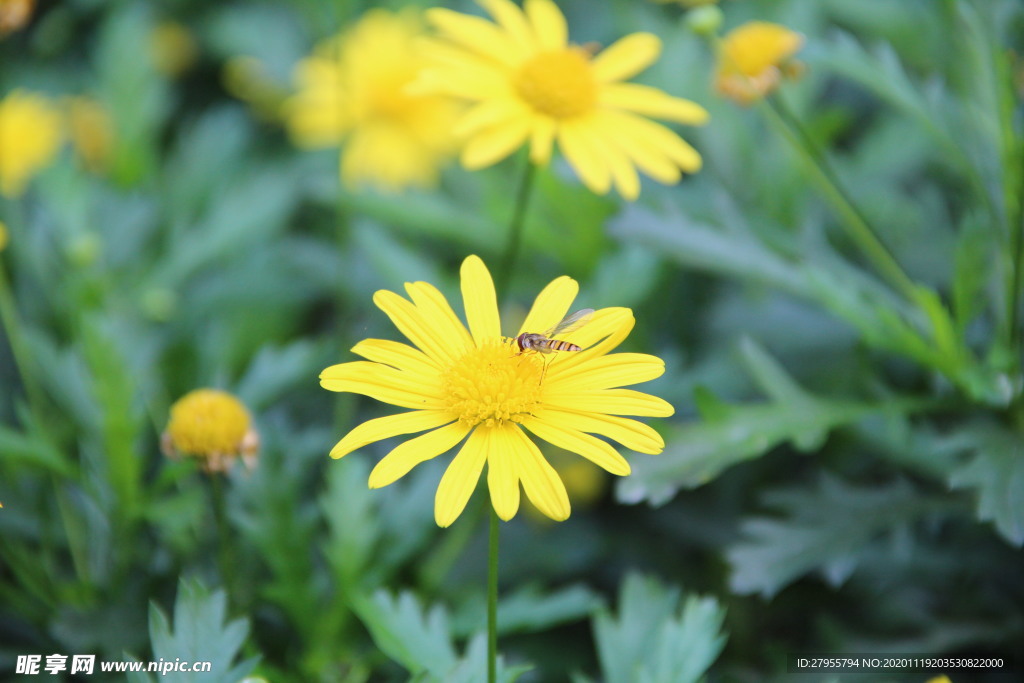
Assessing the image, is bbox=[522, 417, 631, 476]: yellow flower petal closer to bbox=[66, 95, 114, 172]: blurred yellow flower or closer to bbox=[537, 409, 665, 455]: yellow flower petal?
bbox=[537, 409, 665, 455]: yellow flower petal

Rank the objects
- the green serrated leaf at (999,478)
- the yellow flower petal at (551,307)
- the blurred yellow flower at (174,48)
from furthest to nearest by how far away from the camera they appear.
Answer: the blurred yellow flower at (174,48), the green serrated leaf at (999,478), the yellow flower petal at (551,307)

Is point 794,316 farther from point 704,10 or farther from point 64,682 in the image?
point 64,682

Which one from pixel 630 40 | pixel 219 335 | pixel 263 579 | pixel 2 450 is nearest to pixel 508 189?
pixel 630 40

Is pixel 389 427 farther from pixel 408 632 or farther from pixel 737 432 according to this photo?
pixel 737 432

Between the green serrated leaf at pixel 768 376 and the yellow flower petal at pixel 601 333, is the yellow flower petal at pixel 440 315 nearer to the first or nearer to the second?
the yellow flower petal at pixel 601 333

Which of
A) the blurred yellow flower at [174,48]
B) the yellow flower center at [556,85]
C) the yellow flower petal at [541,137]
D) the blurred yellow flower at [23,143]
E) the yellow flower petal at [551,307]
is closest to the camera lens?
the yellow flower petal at [551,307]

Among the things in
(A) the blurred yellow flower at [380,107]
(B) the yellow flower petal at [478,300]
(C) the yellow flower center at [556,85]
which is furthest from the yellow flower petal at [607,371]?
(A) the blurred yellow flower at [380,107]

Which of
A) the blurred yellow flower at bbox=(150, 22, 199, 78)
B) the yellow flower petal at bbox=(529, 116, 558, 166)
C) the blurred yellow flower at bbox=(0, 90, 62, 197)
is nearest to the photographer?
the yellow flower petal at bbox=(529, 116, 558, 166)

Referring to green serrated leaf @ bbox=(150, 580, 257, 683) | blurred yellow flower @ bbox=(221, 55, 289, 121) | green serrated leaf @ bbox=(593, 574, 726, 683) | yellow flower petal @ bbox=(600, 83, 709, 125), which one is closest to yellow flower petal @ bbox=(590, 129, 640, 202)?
yellow flower petal @ bbox=(600, 83, 709, 125)

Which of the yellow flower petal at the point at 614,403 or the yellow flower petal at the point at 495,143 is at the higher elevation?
Answer: the yellow flower petal at the point at 495,143
